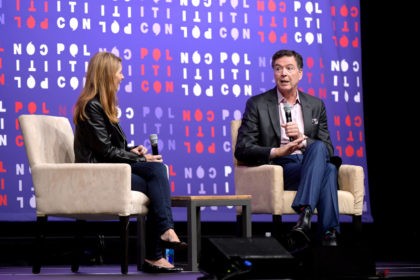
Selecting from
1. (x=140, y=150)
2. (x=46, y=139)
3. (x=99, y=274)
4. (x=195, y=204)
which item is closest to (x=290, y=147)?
(x=195, y=204)

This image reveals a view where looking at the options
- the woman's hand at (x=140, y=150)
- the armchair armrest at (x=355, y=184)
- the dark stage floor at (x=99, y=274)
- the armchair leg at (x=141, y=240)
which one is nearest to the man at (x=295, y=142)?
the armchair armrest at (x=355, y=184)

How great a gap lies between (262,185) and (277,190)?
0.13m

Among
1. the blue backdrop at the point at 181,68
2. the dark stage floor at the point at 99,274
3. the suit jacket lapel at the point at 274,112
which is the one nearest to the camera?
the dark stage floor at the point at 99,274

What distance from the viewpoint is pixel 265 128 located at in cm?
518

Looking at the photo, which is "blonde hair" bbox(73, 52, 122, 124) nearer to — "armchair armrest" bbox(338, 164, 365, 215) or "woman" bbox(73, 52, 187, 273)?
"woman" bbox(73, 52, 187, 273)

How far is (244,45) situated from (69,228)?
182 centimetres

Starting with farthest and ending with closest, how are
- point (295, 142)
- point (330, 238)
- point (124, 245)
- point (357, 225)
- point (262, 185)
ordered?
point (357, 225)
point (262, 185)
point (295, 142)
point (124, 245)
point (330, 238)

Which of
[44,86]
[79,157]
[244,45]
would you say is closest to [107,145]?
[79,157]

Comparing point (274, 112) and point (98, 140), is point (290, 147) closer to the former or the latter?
point (274, 112)

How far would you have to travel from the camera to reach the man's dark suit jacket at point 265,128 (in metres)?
5.08

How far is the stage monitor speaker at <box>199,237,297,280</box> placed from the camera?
121 inches

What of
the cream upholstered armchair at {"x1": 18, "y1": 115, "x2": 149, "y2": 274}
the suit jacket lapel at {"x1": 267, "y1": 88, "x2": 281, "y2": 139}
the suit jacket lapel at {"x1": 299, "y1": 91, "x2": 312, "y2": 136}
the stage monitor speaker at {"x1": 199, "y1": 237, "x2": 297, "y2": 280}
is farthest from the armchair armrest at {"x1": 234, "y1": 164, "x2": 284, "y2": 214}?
the stage monitor speaker at {"x1": 199, "y1": 237, "x2": 297, "y2": 280}

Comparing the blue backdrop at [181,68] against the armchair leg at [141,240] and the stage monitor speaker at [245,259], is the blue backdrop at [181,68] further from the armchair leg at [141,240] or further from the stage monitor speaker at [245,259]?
the stage monitor speaker at [245,259]

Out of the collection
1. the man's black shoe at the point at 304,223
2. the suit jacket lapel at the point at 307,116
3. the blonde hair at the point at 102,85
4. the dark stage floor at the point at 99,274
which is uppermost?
the blonde hair at the point at 102,85
